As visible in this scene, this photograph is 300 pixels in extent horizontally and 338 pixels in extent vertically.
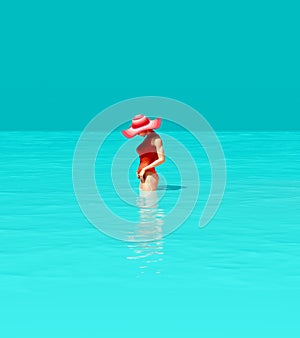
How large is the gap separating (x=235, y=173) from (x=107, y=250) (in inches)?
276

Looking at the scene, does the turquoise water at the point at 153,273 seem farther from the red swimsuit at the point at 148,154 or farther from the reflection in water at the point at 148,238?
the red swimsuit at the point at 148,154

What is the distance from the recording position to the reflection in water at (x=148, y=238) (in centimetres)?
583

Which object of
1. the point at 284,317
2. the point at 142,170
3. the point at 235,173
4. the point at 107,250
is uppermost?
the point at 235,173

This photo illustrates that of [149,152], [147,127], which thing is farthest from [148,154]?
[147,127]

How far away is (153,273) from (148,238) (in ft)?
4.49

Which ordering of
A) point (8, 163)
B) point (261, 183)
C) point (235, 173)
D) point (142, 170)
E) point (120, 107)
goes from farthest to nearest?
point (120, 107) < point (8, 163) < point (235, 173) < point (261, 183) < point (142, 170)

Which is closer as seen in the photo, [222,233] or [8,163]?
[222,233]

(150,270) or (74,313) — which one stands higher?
(150,270)

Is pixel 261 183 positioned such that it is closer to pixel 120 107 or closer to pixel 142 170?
pixel 142 170

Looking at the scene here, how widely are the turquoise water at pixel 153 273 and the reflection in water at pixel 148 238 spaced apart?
0.02 m

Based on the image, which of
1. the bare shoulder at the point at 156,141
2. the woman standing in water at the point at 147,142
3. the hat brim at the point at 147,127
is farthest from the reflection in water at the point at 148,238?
the hat brim at the point at 147,127

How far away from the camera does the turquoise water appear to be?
169 inches

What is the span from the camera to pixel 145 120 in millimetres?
10195

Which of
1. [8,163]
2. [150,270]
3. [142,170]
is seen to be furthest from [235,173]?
[150,270]
